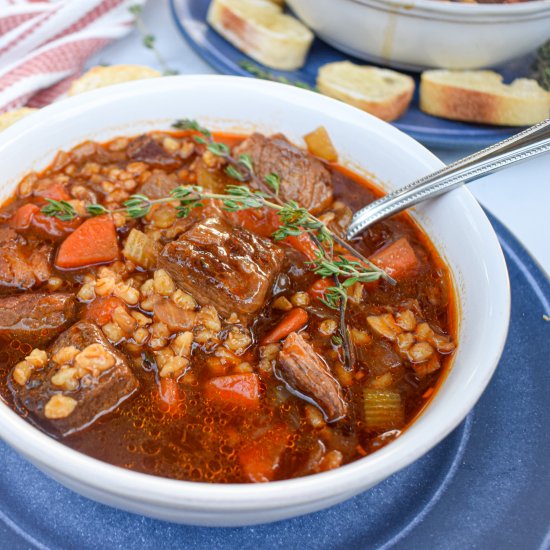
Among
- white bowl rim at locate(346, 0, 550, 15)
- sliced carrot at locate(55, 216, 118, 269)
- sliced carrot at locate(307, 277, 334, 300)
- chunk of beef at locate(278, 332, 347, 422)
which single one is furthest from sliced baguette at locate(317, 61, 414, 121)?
chunk of beef at locate(278, 332, 347, 422)

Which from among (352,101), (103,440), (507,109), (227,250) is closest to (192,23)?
(352,101)

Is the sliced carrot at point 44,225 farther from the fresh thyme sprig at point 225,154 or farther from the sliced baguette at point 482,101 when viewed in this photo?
the sliced baguette at point 482,101

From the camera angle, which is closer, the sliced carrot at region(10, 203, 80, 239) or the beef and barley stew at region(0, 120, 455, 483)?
the beef and barley stew at region(0, 120, 455, 483)

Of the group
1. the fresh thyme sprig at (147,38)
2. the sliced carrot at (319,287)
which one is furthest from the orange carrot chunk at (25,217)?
the fresh thyme sprig at (147,38)

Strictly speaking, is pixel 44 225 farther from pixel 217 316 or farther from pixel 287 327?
pixel 287 327

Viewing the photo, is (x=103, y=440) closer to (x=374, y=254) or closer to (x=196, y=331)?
(x=196, y=331)

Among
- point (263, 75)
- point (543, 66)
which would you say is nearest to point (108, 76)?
point (263, 75)

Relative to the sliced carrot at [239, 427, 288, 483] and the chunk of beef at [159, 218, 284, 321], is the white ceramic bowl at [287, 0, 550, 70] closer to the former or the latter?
the chunk of beef at [159, 218, 284, 321]
